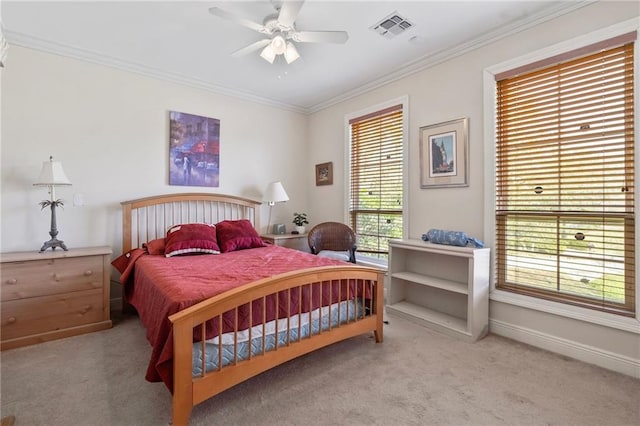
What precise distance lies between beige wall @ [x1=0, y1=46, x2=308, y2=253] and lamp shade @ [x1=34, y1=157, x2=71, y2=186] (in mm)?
346

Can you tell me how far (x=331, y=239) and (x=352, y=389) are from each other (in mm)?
2185

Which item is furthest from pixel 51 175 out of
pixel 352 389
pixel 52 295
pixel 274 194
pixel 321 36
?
pixel 352 389

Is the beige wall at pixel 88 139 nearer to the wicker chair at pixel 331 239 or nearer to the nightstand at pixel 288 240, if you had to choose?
the nightstand at pixel 288 240

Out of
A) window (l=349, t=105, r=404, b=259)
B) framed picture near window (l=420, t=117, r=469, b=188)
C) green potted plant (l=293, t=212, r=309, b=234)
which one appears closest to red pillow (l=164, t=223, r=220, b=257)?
green potted plant (l=293, t=212, r=309, b=234)

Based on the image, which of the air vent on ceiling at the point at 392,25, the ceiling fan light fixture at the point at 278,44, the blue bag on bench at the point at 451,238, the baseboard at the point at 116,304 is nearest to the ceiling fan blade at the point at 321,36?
the ceiling fan light fixture at the point at 278,44

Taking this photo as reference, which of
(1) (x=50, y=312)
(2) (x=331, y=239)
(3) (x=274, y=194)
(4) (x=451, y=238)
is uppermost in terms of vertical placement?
(3) (x=274, y=194)

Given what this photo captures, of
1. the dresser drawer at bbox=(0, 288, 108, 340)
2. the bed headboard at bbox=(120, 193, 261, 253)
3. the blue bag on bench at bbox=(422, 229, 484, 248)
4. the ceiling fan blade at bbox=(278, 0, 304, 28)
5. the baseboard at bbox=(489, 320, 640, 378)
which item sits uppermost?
the ceiling fan blade at bbox=(278, 0, 304, 28)

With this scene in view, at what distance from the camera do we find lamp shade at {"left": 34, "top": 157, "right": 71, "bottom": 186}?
8.82 feet

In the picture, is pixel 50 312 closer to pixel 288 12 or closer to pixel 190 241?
pixel 190 241

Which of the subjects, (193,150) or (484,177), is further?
(193,150)

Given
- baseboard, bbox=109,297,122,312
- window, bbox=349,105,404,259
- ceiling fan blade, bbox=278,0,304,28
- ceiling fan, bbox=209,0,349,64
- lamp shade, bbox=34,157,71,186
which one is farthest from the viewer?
window, bbox=349,105,404,259

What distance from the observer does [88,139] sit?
319 cm

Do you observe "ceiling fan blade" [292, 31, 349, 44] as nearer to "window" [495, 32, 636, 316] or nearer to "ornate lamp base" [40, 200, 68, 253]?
"window" [495, 32, 636, 316]

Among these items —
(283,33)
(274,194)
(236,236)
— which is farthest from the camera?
(274,194)
